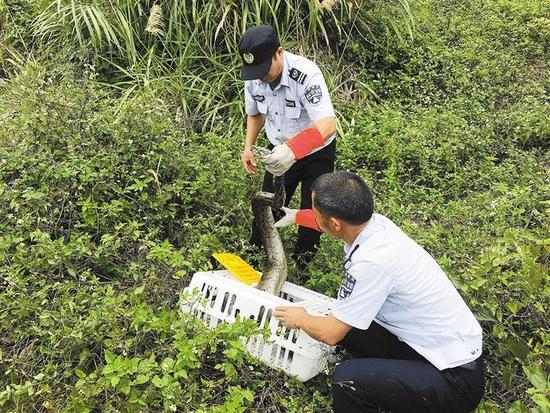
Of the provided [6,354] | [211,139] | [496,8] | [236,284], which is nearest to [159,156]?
[211,139]

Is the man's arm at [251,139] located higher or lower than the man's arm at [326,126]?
lower

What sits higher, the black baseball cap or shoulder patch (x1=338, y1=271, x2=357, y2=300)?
the black baseball cap

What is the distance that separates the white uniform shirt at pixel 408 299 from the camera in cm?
197

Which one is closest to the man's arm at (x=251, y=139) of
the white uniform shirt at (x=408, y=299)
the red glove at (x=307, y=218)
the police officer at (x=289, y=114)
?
the police officer at (x=289, y=114)

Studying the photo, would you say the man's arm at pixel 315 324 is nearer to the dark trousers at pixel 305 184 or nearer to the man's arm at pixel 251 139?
the dark trousers at pixel 305 184

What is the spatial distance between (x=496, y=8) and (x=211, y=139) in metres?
5.13

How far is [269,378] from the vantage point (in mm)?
2373

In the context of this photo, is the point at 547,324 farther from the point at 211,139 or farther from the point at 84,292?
the point at 211,139

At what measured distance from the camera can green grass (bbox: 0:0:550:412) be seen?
2.33 m

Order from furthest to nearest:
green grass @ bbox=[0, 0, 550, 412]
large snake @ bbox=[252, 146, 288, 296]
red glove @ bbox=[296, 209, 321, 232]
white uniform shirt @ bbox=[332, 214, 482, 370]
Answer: large snake @ bbox=[252, 146, 288, 296] < red glove @ bbox=[296, 209, 321, 232] < green grass @ bbox=[0, 0, 550, 412] < white uniform shirt @ bbox=[332, 214, 482, 370]

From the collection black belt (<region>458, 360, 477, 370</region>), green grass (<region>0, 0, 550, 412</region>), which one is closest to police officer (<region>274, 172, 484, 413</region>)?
black belt (<region>458, 360, 477, 370</region>)

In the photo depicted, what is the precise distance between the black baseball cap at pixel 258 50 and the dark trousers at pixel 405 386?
4.98 feet

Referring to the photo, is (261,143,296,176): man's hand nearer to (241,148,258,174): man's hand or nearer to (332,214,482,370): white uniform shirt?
(241,148,258,174): man's hand

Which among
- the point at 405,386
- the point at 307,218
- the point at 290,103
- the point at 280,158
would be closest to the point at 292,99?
the point at 290,103
